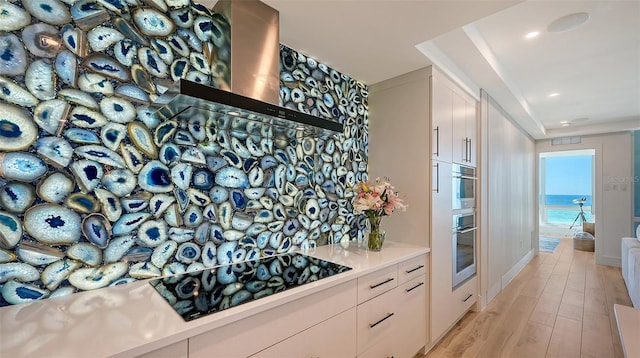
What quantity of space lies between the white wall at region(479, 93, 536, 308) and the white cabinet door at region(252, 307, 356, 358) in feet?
7.06

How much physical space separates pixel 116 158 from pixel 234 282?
2.53 ft

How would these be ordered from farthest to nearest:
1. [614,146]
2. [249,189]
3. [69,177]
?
1. [614,146]
2. [249,189]
3. [69,177]

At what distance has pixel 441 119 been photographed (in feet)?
7.43

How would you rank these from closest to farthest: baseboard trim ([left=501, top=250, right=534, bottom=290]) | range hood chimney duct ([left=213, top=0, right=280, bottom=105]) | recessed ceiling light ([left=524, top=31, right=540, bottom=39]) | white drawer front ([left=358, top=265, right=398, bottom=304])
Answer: range hood chimney duct ([left=213, top=0, right=280, bottom=105])
white drawer front ([left=358, top=265, right=398, bottom=304])
recessed ceiling light ([left=524, top=31, right=540, bottom=39])
baseboard trim ([left=501, top=250, right=534, bottom=290])

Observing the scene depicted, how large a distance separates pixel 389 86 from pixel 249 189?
158 centimetres

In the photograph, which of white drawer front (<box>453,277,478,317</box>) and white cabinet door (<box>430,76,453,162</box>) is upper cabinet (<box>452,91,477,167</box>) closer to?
white cabinet door (<box>430,76,453,162</box>)

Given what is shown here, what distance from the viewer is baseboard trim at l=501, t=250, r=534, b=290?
11.8 feet

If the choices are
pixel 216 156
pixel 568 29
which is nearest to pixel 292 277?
pixel 216 156

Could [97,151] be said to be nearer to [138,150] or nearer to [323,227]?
[138,150]

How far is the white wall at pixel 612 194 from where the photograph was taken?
15.3 feet

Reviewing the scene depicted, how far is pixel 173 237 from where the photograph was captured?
1.34 metres

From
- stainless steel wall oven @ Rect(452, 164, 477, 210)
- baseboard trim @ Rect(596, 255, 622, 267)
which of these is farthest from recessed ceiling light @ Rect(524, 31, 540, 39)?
baseboard trim @ Rect(596, 255, 622, 267)

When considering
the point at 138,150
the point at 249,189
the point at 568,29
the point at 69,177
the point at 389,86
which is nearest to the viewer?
the point at 69,177

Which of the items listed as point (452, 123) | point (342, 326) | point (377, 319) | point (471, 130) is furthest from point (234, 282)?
point (471, 130)
